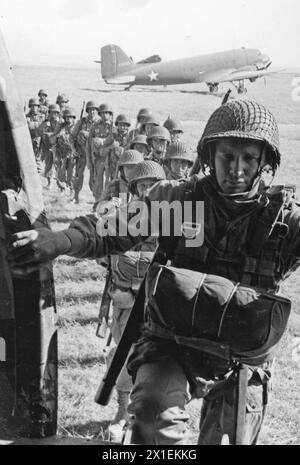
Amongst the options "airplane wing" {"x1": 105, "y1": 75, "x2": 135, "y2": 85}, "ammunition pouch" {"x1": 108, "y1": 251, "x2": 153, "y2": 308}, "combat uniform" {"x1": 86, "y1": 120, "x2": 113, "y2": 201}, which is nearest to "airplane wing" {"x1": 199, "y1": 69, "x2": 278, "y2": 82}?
"airplane wing" {"x1": 105, "y1": 75, "x2": 135, "y2": 85}

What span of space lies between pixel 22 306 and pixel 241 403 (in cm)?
114

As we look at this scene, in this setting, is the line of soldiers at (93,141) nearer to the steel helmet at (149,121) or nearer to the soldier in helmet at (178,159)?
the steel helmet at (149,121)

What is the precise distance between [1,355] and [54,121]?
46.8 ft

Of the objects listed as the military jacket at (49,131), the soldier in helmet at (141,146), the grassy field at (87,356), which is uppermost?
the soldier in helmet at (141,146)

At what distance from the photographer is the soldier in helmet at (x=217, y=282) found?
2463 mm

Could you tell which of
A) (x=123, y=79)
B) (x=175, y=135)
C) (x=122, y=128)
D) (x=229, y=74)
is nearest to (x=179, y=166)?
(x=175, y=135)

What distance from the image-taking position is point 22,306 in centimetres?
297

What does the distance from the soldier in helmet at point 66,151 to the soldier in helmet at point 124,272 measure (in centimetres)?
956

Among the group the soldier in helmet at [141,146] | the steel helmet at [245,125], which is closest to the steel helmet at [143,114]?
the soldier in helmet at [141,146]

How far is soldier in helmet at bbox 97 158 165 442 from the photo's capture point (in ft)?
14.2

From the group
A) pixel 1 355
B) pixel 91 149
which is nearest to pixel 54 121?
pixel 91 149

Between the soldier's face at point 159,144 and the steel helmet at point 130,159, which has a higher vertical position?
the steel helmet at point 130,159

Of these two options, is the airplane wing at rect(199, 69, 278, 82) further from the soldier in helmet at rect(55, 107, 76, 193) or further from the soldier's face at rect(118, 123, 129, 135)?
the soldier's face at rect(118, 123, 129, 135)

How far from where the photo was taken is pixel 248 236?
2695 mm
